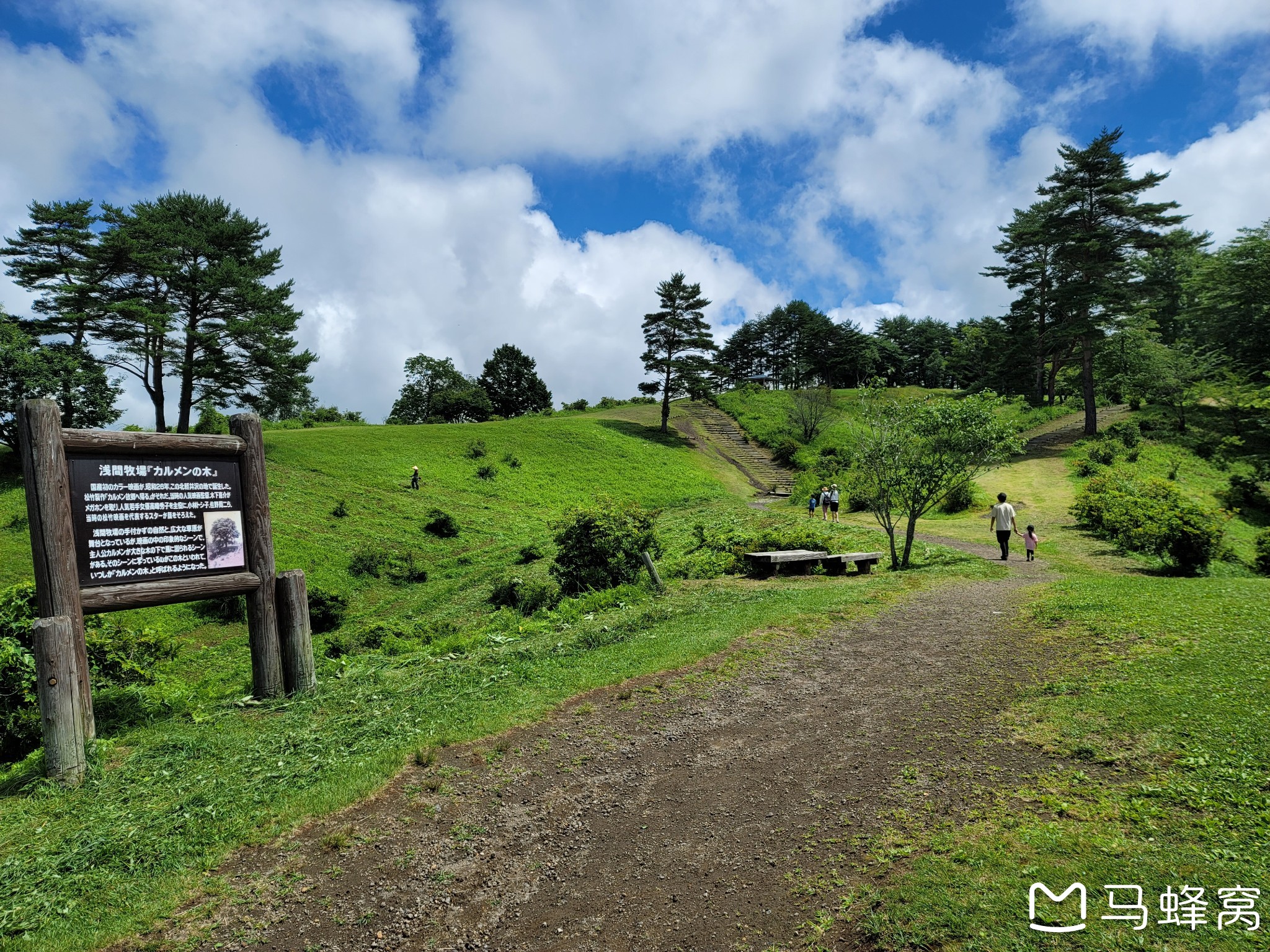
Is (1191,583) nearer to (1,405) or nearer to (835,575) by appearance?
(835,575)

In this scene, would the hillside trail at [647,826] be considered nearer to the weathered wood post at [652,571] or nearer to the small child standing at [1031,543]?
the weathered wood post at [652,571]

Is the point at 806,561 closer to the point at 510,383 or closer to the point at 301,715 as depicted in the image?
the point at 301,715

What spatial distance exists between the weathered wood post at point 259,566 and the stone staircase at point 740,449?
33320mm

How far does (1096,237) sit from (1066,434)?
11.7 metres

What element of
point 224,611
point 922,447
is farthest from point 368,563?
point 922,447

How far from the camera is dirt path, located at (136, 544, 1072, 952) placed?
164 inches

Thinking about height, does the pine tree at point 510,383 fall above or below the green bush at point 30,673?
above

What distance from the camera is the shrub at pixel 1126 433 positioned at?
34.1 meters

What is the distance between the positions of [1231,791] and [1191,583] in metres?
10.7

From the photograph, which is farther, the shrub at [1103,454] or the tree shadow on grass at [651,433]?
the tree shadow on grass at [651,433]

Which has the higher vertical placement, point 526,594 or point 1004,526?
point 1004,526

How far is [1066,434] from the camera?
131ft

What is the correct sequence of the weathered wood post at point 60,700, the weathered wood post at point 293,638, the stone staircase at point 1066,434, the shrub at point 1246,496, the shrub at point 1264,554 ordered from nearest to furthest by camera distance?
the weathered wood post at point 60,700 → the weathered wood post at point 293,638 → the shrub at point 1264,554 → the shrub at point 1246,496 → the stone staircase at point 1066,434

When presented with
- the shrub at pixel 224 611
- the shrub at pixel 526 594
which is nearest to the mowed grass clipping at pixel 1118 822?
the shrub at pixel 526 594
